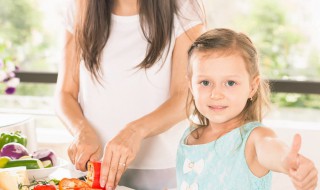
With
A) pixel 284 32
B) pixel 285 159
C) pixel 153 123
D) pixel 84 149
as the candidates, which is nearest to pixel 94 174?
pixel 84 149

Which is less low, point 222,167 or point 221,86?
point 221,86

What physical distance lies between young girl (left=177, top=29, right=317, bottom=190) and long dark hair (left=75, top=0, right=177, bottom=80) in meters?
0.31

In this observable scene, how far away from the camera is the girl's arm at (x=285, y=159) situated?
1271 millimetres

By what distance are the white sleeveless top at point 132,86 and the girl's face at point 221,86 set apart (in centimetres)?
42

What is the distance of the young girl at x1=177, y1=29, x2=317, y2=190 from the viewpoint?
1.68 metres

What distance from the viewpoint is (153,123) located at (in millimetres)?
2010

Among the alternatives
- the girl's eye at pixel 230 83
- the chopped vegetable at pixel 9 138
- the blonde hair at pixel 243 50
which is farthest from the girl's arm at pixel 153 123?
the chopped vegetable at pixel 9 138

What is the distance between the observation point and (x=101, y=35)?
7.20 feet

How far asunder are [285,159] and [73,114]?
982 millimetres

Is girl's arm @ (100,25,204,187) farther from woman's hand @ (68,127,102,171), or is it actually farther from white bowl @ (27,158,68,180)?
white bowl @ (27,158,68,180)

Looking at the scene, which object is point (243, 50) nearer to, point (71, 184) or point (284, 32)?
point (71, 184)

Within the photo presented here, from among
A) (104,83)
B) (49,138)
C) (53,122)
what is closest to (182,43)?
(104,83)

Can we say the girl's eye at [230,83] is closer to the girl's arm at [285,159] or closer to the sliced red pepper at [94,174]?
the girl's arm at [285,159]

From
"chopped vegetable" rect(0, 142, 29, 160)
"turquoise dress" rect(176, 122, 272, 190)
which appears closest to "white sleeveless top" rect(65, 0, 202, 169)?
"chopped vegetable" rect(0, 142, 29, 160)
